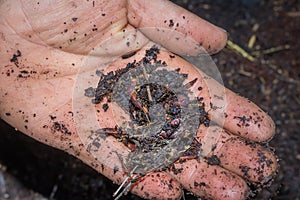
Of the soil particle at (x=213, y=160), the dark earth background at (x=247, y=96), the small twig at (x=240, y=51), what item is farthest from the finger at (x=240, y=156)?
the small twig at (x=240, y=51)

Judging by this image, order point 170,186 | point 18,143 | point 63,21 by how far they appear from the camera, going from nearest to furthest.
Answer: point 170,186, point 63,21, point 18,143

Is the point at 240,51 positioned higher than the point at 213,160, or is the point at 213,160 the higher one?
the point at 213,160

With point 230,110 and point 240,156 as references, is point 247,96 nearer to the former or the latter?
point 230,110

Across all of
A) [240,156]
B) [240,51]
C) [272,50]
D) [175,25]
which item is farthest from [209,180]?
[272,50]

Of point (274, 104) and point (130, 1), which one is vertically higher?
point (130, 1)

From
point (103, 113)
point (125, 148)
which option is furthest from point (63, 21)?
point (125, 148)

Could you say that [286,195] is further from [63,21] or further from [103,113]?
[63,21]

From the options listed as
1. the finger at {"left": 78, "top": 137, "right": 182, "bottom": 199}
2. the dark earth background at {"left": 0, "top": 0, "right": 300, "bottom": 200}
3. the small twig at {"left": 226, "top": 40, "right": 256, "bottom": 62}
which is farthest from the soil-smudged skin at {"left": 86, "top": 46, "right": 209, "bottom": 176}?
the small twig at {"left": 226, "top": 40, "right": 256, "bottom": 62}
